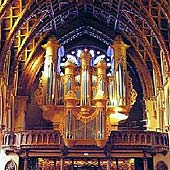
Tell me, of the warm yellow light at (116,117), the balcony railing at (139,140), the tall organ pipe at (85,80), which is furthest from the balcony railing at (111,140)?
the tall organ pipe at (85,80)

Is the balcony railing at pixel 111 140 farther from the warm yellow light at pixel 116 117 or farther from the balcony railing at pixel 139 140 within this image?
the warm yellow light at pixel 116 117

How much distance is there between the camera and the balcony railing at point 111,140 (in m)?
24.8

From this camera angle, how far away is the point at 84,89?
25250 millimetres

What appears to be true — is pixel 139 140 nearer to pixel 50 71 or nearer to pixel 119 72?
pixel 119 72

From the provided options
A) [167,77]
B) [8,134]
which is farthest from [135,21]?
[8,134]

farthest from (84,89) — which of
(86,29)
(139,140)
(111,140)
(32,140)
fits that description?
(86,29)

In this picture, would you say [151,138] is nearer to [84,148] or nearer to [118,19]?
[84,148]

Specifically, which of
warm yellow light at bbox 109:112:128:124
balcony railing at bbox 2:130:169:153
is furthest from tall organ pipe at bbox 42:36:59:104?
warm yellow light at bbox 109:112:128:124

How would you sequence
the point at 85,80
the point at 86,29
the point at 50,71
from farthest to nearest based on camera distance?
1. the point at 86,29
2. the point at 50,71
3. the point at 85,80

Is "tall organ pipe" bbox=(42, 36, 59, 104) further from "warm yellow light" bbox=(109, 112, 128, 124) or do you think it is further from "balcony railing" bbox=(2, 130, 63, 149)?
"warm yellow light" bbox=(109, 112, 128, 124)

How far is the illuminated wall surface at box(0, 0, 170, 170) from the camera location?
2466 centimetres

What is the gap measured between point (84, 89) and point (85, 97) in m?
0.57

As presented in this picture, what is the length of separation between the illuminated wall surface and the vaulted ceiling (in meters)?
0.07

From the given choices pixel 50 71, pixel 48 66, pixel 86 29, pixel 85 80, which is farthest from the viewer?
pixel 86 29
